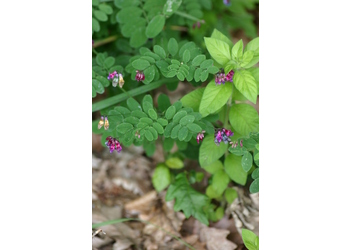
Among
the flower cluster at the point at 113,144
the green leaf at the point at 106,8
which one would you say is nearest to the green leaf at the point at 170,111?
the flower cluster at the point at 113,144

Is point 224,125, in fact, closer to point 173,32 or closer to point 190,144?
point 190,144

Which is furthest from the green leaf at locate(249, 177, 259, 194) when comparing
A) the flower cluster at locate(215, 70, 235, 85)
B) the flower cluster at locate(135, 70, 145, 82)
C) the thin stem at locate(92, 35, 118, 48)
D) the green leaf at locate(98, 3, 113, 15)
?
the thin stem at locate(92, 35, 118, 48)

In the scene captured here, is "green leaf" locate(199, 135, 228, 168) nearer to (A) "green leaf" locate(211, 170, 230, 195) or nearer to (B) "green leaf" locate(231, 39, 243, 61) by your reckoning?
(A) "green leaf" locate(211, 170, 230, 195)

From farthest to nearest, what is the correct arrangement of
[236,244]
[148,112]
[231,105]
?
[236,244] < [231,105] < [148,112]

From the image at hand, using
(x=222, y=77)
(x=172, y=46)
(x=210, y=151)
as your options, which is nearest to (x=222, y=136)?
(x=210, y=151)

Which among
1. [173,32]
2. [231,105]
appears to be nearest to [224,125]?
[231,105]

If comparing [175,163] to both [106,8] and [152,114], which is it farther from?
[106,8]
